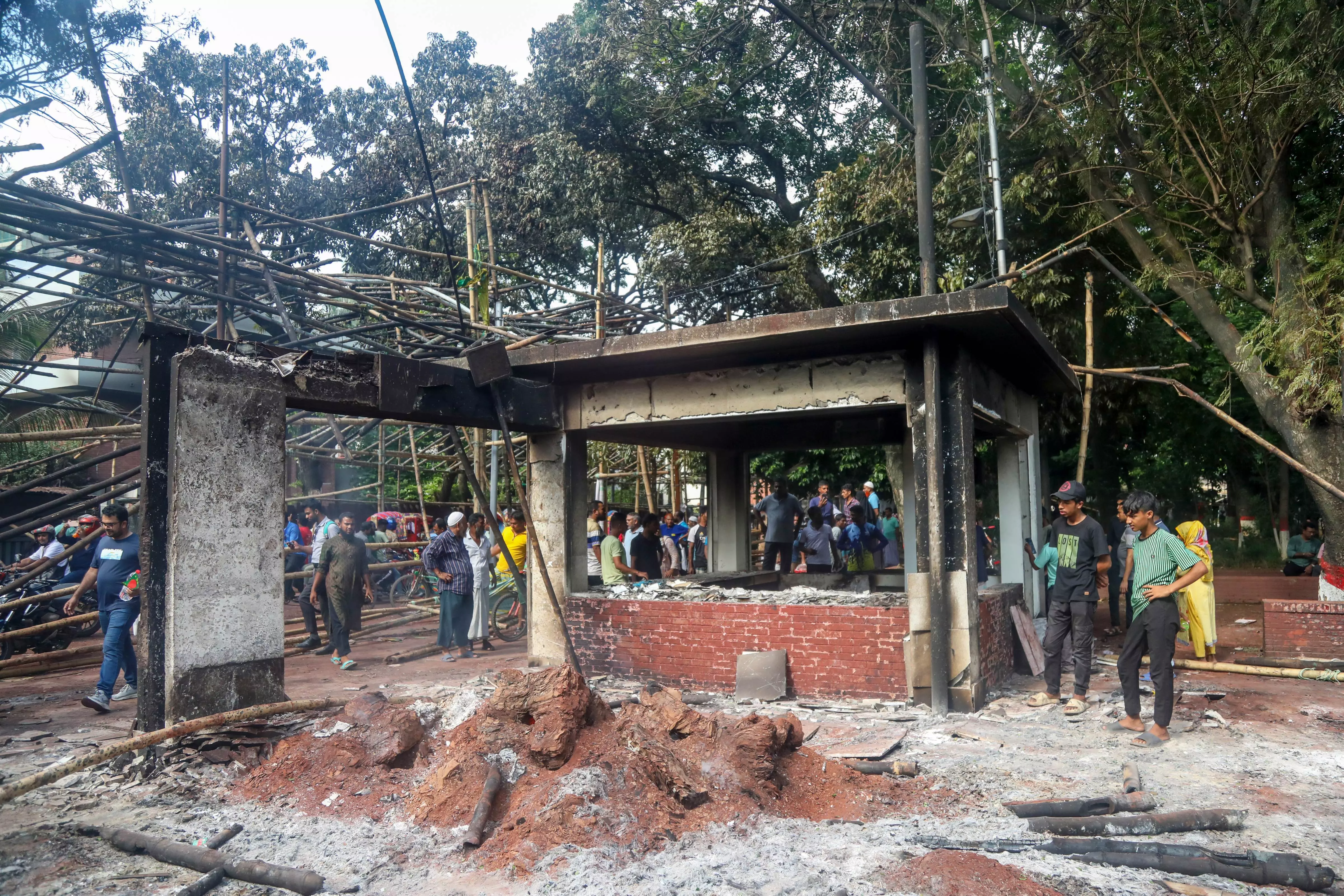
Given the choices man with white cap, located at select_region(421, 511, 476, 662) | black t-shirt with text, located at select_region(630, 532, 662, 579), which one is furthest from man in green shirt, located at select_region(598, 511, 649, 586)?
man with white cap, located at select_region(421, 511, 476, 662)

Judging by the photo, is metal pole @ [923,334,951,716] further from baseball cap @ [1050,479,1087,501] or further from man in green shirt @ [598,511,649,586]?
man in green shirt @ [598,511,649,586]

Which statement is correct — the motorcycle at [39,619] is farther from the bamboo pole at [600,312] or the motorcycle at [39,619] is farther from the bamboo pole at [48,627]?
the bamboo pole at [600,312]

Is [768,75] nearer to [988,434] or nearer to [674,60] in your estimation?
[674,60]

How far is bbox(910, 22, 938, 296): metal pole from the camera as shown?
29.0 feet

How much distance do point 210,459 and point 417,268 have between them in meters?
16.0

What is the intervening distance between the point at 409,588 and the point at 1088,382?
12394 millimetres

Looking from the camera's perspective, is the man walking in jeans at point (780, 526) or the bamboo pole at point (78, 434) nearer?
the bamboo pole at point (78, 434)

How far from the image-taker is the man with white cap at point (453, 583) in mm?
10906

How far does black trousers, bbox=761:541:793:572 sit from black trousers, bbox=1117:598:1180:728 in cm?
690

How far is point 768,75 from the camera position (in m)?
19.9

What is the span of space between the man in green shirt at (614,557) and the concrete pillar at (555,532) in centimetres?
98

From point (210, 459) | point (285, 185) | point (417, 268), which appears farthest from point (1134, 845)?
point (285, 185)

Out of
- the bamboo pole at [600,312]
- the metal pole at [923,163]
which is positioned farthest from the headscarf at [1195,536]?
the bamboo pole at [600,312]

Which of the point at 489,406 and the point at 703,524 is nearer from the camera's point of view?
the point at 489,406
